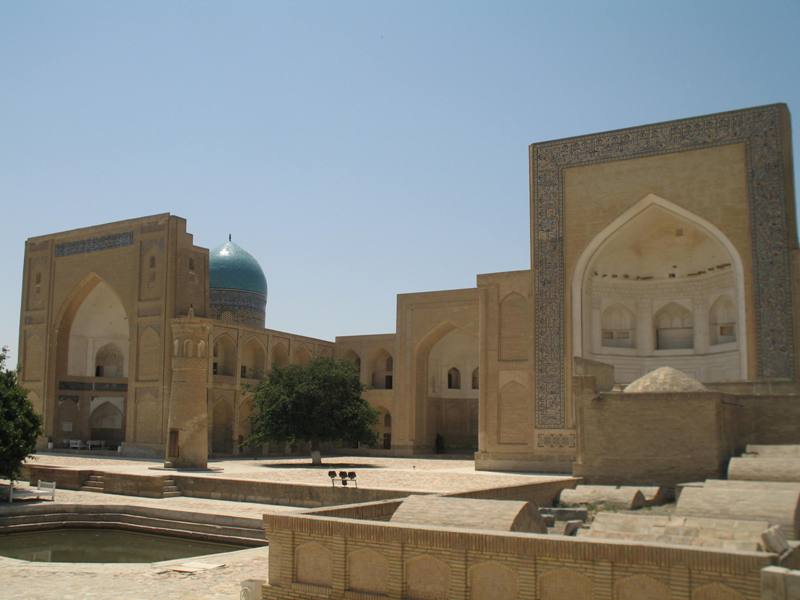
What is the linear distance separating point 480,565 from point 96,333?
23.5 m

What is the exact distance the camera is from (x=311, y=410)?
20.0 metres

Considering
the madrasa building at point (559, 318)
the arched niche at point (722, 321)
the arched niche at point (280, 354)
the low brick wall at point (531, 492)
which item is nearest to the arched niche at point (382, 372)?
the madrasa building at point (559, 318)

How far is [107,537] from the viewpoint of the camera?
1108cm

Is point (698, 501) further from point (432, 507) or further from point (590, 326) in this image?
point (590, 326)

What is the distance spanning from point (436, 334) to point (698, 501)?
16.1 metres

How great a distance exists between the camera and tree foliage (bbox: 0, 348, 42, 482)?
11969 millimetres

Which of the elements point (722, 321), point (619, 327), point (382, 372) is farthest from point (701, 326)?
point (382, 372)

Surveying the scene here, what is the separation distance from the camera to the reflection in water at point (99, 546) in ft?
32.1

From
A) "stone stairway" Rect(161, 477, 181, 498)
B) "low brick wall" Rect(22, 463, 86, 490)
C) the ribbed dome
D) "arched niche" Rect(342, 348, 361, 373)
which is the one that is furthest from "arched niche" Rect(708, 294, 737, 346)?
"low brick wall" Rect(22, 463, 86, 490)

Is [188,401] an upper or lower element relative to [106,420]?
upper

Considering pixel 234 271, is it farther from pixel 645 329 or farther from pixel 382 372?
pixel 645 329

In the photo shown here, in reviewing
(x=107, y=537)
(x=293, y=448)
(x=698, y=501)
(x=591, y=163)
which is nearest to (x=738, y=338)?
(x=591, y=163)

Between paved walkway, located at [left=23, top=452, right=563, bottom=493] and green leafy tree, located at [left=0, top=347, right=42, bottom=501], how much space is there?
213cm

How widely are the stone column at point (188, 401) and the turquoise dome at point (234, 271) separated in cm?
1014
